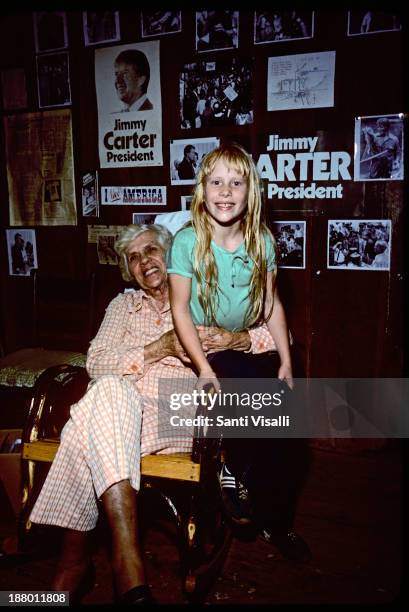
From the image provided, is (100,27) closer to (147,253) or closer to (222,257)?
(147,253)

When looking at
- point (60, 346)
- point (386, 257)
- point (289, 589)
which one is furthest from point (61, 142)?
point (289, 589)

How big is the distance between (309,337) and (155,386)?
3.86ft

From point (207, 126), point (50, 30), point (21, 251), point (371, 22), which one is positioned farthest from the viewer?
point (21, 251)

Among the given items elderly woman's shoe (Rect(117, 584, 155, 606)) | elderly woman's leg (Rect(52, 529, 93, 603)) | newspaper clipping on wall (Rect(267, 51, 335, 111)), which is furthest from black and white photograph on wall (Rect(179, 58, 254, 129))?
elderly woman's shoe (Rect(117, 584, 155, 606))

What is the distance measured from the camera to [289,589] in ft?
6.59

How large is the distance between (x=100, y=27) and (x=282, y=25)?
116 cm

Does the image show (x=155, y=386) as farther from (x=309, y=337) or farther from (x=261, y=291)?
(x=309, y=337)

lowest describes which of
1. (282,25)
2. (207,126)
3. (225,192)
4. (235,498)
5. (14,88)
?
(235,498)

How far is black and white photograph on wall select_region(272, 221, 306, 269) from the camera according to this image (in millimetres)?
2998

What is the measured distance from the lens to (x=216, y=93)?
302 cm

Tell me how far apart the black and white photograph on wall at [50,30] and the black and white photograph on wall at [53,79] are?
0.18ft

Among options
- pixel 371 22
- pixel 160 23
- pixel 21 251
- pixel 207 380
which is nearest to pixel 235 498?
pixel 207 380

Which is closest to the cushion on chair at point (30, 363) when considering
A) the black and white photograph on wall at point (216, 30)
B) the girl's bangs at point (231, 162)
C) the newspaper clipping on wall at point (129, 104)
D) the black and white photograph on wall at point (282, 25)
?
the newspaper clipping on wall at point (129, 104)

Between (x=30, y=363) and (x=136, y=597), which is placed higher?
(x=30, y=363)
